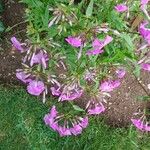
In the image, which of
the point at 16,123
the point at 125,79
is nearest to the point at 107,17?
the point at 125,79

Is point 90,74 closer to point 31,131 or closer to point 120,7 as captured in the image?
point 120,7

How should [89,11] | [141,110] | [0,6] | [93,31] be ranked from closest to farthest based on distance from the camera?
[93,31], [89,11], [0,6], [141,110]

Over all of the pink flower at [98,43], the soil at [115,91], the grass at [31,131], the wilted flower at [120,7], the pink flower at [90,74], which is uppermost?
the wilted flower at [120,7]

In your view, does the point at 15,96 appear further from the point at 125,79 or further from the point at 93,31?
the point at 93,31

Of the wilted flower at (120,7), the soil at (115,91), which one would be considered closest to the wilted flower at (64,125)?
the soil at (115,91)

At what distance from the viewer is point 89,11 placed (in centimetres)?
254

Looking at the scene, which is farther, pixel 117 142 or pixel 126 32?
pixel 117 142

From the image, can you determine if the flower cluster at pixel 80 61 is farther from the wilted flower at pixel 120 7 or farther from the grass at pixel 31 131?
the grass at pixel 31 131

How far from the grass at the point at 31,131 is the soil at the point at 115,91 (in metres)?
0.11

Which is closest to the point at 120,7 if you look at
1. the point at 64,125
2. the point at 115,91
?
the point at 64,125

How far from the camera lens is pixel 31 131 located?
343cm

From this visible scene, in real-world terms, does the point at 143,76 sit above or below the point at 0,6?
below

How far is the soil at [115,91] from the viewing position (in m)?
3.40

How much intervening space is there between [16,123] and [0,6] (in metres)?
0.82
